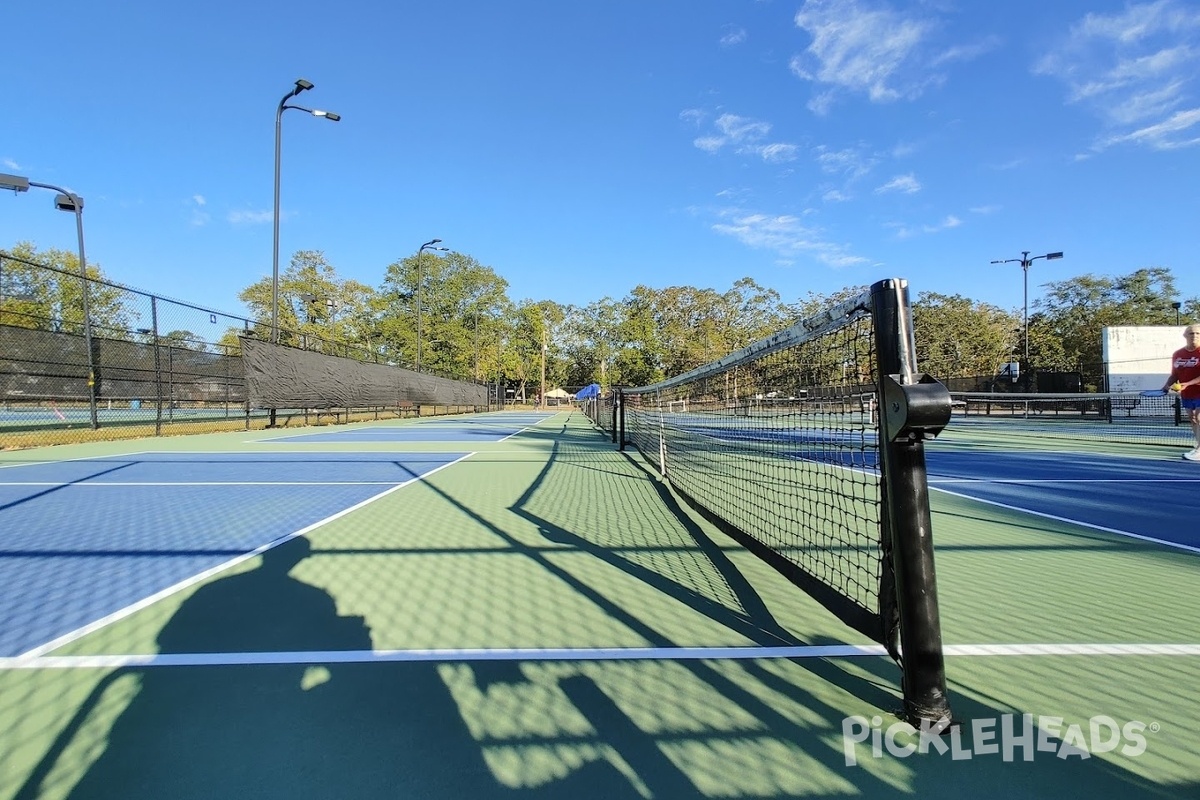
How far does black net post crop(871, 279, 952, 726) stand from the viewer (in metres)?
1.78

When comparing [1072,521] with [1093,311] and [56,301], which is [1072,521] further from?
[1093,311]

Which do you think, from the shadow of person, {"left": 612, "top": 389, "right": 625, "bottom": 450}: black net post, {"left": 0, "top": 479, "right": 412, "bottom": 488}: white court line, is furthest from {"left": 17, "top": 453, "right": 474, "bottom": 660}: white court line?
{"left": 612, "top": 389, "right": 625, "bottom": 450}: black net post

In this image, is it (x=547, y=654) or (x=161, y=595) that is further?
(x=161, y=595)

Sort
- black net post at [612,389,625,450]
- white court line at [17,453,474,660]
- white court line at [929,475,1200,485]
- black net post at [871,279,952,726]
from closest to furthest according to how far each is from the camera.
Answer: black net post at [871,279,952,726] < white court line at [17,453,474,660] < white court line at [929,475,1200,485] < black net post at [612,389,625,450]

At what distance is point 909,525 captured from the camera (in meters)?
1.79

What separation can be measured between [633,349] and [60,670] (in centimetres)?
6065

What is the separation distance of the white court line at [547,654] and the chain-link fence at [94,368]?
1151 centimetres

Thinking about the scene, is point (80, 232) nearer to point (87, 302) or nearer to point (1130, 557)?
point (87, 302)

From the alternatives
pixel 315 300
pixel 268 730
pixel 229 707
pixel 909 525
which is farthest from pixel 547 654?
pixel 315 300

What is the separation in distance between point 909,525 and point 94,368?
50.6 feet

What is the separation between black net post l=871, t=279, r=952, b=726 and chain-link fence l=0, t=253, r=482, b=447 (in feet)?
45.8

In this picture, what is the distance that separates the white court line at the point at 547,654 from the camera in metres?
2.29

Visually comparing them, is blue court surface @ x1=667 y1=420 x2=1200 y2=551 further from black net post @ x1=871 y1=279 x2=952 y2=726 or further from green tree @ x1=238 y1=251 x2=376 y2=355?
green tree @ x1=238 y1=251 x2=376 y2=355

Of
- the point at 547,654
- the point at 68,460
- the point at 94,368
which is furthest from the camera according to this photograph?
the point at 94,368
